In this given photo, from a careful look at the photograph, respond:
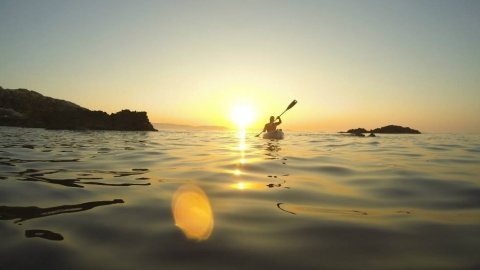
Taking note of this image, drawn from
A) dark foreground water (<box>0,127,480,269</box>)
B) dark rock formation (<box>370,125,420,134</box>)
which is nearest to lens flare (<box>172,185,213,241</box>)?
dark foreground water (<box>0,127,480,269</box>)

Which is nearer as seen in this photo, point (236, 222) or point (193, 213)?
point (236, 222)

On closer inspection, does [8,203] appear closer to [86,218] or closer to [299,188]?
[86,218]

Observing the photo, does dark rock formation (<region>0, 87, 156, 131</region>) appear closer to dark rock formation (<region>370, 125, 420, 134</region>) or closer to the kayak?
the kayak

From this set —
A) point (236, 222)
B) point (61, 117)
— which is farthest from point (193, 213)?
point (61, 117)

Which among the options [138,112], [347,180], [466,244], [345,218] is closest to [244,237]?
[345,218]

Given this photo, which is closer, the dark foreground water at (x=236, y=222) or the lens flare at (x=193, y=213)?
the dark foreground water at (x=236, y=222)

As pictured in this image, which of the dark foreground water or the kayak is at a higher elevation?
the kayak

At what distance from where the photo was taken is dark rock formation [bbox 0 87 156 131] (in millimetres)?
60781

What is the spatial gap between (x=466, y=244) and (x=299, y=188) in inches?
120

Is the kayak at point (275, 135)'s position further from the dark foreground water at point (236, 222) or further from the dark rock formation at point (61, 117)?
the dark rock formation at point (61, 117)

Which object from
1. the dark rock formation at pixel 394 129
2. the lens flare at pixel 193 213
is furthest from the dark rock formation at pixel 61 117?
the dark rock formation at pixel 394 129

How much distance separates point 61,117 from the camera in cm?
6119

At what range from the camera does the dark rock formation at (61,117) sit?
6078 centimetres

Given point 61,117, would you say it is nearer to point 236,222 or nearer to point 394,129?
point 236,222
